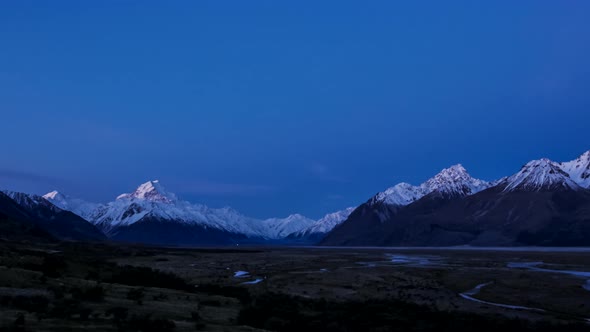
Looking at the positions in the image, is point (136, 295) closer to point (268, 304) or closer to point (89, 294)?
point (89, 294)

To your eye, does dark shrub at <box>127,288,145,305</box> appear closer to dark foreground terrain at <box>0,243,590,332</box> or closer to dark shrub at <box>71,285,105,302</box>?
dark foreground terrain at <box>0,243,590,332</box>

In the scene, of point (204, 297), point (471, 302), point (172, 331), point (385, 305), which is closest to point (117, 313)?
point (172, 331)

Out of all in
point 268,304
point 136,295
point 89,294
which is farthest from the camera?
point 268,304

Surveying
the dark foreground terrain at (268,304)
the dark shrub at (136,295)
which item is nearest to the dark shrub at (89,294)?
the dark foreground terrain at (268,304)

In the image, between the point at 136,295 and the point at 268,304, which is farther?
the point at 268,304

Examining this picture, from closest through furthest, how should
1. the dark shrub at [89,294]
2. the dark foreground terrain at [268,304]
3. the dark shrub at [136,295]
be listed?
the dark foreground terrain at [268,304], the dark shrub at [89,294], the dark shrub at [136,295]

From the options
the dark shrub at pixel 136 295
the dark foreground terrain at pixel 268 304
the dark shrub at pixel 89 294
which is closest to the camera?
the dark foreground terrain at pixel 268 304

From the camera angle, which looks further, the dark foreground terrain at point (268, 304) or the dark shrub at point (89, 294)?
the dark shrub at point (89, 294)

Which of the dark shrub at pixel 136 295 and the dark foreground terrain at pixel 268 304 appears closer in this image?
the dark foreground terrain at pixel 268 304

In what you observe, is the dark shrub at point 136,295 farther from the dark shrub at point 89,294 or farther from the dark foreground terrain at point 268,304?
the dark shrub at point 89,294

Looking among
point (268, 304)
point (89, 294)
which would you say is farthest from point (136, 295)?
point (268, 304)

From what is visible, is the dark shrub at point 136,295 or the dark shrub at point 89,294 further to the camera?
the dark shrub at point 136,295

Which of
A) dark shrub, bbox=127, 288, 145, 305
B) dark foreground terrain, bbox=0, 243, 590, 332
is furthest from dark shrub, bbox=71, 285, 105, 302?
dark shrub, bbox=127, 288, 145, 305

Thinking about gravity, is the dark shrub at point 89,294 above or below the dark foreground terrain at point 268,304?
above
